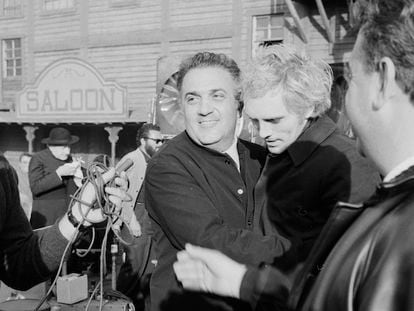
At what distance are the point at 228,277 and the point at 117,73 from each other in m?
15.6

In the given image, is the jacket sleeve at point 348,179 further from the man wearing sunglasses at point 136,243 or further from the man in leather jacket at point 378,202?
the man wearing sunglasses at point 136,243

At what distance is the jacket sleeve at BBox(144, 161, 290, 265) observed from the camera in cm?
A: 171

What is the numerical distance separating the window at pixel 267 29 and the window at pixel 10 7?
9674 millimetres

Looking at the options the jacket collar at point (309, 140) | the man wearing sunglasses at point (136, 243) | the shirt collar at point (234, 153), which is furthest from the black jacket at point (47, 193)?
the jacket collar at point (309, 140)

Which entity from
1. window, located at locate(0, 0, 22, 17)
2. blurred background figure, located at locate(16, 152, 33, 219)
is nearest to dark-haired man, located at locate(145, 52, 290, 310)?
blurred background figure, located at locate(16, 152, 33, 219)

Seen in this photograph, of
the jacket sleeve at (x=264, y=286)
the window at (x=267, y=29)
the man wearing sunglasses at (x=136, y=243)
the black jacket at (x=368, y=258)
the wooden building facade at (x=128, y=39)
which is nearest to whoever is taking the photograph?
the black jacket at (x=368, y=258)

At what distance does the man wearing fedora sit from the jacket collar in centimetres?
422

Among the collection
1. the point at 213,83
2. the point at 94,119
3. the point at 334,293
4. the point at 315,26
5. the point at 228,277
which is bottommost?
the point at 94,119

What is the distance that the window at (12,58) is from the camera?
1852cm

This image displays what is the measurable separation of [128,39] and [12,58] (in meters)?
5.55

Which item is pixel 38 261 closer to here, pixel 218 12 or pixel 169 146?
pixel 169 146

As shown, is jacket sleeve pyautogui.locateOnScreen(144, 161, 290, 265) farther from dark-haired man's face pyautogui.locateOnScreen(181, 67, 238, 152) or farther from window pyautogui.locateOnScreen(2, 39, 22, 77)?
window pyautogui.locateOnScreen(2, 39, 22, 77)

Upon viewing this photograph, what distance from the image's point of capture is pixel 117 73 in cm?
1631

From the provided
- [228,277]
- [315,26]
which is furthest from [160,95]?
[228,277]
